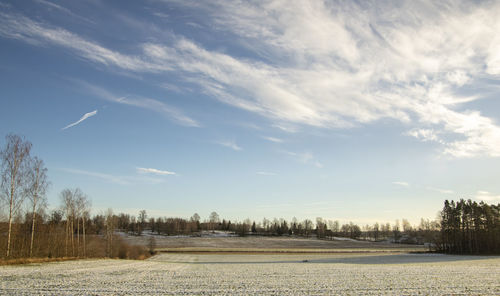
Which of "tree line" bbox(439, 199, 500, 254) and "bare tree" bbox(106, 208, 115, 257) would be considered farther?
"tree line" bbox(439, 199, 500, 254)

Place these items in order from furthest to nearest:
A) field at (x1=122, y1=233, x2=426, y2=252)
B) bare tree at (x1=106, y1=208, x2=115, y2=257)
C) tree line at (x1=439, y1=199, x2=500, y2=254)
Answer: field at (x1=122, y1=233, x2=426, y2=252) → tree line at (x1=439, y1=199, x2=500, y2=254) → bare tree at (x1=106, y1=208, x2=115, y2=257)

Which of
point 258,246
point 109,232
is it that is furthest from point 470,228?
point 109,232

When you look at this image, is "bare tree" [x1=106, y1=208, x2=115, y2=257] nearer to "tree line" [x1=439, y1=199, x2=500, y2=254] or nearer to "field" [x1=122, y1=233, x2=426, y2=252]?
"field" [x1=122, y1=233, x2=426, y2=252]

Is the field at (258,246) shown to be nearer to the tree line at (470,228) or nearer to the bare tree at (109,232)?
the tree line at (470,228)

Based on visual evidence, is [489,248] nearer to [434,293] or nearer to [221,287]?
[434,293]

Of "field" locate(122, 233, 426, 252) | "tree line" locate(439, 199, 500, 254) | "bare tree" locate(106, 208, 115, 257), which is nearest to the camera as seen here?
"bare tree" locate(106, 208, 115, 257)

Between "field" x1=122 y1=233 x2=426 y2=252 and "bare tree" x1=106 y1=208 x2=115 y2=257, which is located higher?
"bare tree" x1=106 y1=208 x2=115 y2=257

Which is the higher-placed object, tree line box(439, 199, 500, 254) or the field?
tree line box(439, 199, 500, 254)

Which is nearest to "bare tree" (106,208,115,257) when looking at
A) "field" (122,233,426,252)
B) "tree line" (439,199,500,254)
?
"field" (122,233,426,252)

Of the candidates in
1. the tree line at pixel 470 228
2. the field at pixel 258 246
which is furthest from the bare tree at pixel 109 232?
the tree line at pixel 470 228

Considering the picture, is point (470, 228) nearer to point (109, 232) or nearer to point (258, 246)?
point (258, 246)

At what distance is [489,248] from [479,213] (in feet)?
29.4

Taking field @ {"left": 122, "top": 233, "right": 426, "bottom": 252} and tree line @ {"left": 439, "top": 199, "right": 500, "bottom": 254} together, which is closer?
tree line @ {"left": 439, "top": 199, "right": 500, "bottom": 254}

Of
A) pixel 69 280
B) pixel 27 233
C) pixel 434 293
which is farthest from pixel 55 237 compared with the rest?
pixel 434 293
